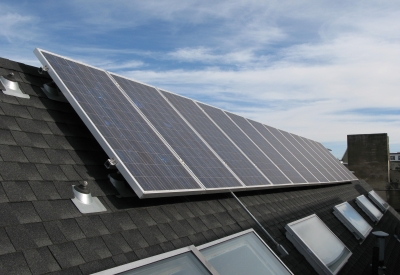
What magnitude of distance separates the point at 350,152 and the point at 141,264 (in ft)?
115

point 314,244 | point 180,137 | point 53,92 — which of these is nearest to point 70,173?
point 53,92

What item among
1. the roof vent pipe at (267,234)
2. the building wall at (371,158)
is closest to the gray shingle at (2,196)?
the roof vent pipe at (267,234)

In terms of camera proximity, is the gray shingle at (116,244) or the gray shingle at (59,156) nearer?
the gray shingle at (116,244)

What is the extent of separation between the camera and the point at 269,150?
40.0ft

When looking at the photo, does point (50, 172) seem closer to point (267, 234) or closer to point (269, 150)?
point (267, 234)

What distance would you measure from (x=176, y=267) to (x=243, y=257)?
1.39m

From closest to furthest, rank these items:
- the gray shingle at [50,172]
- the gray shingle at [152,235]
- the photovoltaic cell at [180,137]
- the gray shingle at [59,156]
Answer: the gray shingle at [50,172] < the gray shingle at [152,235] < the gray shingle at [59,156] < the photovoltaic cell at [180,137]

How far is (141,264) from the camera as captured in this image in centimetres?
350

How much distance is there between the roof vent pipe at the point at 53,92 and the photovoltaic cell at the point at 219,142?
2792 millimetres

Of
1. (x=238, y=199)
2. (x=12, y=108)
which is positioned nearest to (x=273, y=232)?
(x=238, y=199)

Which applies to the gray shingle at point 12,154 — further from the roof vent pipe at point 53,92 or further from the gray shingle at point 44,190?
the roof vent pipe at point 53,92

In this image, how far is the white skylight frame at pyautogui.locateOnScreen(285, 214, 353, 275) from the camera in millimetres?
7008

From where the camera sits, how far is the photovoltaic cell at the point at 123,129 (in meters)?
5.43

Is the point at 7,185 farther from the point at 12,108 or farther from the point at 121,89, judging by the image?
the point at 121,89
